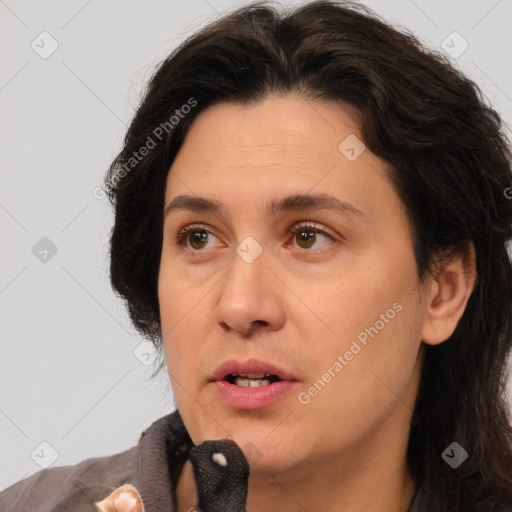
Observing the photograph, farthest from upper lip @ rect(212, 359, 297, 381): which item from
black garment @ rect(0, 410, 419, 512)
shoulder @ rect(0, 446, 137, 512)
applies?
shoulder @ rect(0, 446, 137, 512)

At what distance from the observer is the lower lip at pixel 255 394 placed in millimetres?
1848

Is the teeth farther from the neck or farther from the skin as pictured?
the neck

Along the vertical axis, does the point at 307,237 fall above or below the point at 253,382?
above

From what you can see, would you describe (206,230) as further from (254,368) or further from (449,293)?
(449,293)

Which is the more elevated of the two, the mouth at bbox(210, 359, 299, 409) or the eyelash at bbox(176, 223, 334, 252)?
the eyelash at bbox(176, 223, 334, 252)

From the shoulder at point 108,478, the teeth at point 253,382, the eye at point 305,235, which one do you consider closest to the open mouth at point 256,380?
the teeth at point 253,382

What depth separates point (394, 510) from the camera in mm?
2158

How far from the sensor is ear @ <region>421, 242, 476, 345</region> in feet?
6.97

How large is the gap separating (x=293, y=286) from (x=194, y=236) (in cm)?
27

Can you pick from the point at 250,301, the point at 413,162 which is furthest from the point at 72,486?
the point at 413,162

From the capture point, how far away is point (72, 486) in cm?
234

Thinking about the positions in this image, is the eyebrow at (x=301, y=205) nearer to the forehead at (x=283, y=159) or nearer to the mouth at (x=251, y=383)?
the forehead at (x=283, y=159)

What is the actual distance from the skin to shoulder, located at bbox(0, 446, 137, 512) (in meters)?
0.40

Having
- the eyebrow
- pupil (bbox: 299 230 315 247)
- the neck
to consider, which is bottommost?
the neck
